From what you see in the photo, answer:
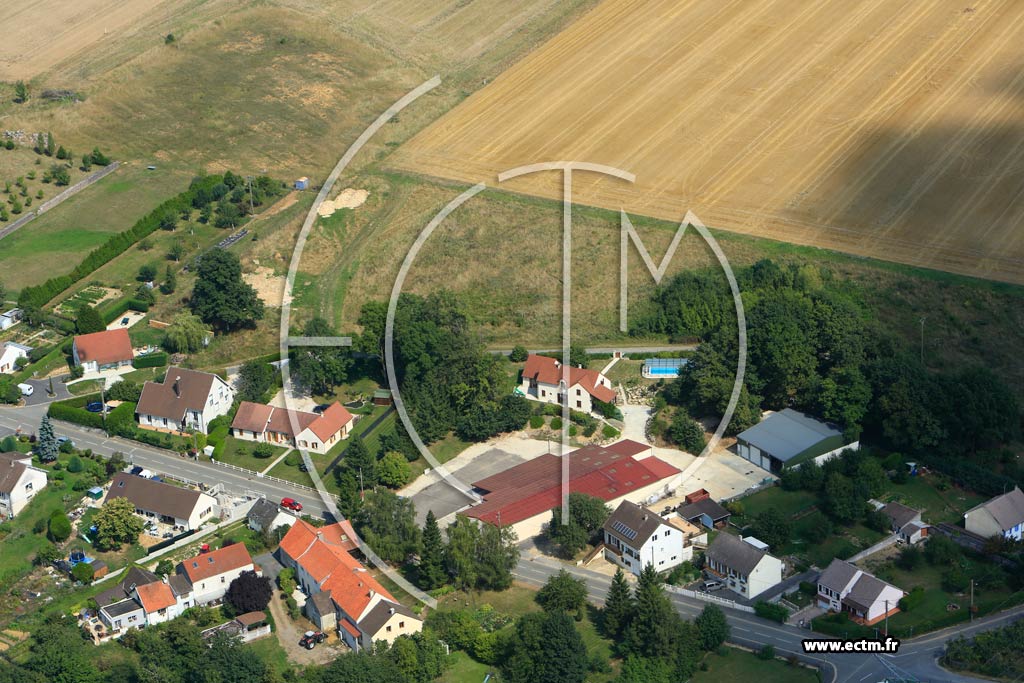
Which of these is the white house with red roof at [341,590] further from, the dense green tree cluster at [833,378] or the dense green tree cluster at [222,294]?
the dense green tree cluster at [222,294]

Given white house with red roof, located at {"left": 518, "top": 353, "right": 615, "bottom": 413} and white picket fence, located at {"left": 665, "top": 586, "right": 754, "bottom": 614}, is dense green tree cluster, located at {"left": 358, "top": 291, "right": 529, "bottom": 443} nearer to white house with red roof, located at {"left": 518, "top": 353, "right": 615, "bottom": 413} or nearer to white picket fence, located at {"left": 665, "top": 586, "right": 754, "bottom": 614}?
white house with red roof, located at {"left": 518, "top": 353, "right": 615, "bottom": 413}

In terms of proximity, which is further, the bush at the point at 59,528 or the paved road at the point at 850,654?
the bush at the point at 59,528

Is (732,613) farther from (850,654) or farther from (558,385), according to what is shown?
(558,385)

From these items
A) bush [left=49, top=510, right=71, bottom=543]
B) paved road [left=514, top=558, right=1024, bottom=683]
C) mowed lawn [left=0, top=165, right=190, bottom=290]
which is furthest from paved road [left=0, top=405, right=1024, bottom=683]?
mowed lawn [left=0, top=165, right=190, bottom=290]


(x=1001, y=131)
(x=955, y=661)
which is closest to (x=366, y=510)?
(x=955, y=661)

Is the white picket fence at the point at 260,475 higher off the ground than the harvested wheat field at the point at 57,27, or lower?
lower

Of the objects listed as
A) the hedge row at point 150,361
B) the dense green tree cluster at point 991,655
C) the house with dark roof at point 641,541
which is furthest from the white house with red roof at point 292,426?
the dense green tree cluster at point 991,655

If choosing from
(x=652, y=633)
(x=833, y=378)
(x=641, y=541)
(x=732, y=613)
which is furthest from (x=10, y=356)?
(x=833, y=378)

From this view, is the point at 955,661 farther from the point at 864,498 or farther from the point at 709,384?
the point at 709,384
